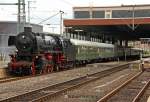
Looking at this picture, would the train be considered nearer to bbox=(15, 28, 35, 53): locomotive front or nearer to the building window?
bbox=(15, 28, 35, 53): locomotive front

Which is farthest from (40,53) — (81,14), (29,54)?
(81,14)

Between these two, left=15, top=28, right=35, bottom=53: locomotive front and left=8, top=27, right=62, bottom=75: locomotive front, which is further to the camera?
left=15, top=28, right=35, bottom=53: locomotive front

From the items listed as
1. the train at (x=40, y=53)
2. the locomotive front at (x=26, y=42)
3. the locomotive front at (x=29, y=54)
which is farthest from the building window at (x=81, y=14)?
the locomotive front at (x=26, y=42)

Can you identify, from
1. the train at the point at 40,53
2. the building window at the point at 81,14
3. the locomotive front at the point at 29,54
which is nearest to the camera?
the locomotive front at the point at 29,54

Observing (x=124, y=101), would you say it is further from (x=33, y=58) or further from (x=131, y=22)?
(x=131, y=22)

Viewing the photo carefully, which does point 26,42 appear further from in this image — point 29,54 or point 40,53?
point 40,53

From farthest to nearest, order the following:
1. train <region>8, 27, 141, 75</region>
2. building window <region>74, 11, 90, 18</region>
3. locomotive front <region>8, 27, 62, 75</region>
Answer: building window <region>74, 11, 90, 18</region>, train <region>8, 27, 141, 75</region>, locomotive front <region>8, 27, 62, 75</region>

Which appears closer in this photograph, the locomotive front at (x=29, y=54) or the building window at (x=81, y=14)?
the locomotive front at (x=29, y=54)

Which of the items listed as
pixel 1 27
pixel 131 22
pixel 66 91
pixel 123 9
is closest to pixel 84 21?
pixel 131 22

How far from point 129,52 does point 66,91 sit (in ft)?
244

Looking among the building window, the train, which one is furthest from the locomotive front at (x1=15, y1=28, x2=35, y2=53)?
the building window

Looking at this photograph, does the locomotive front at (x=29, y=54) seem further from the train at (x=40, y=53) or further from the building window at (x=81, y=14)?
the building window at (x=81, y=14)

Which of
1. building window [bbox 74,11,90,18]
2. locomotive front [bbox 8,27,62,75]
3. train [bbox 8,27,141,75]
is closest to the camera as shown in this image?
locomotive front [bbox 8,27,62,75]

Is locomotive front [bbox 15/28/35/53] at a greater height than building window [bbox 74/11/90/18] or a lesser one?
lesser
